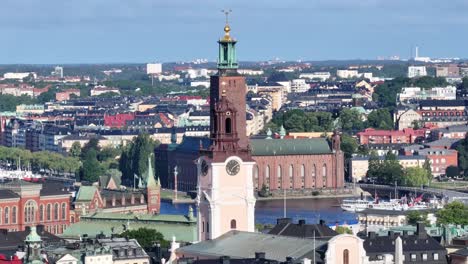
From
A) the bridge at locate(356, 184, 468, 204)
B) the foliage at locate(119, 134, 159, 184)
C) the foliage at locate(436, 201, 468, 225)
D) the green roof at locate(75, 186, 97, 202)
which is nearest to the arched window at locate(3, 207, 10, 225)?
the green roof at locate(75, 186, 97, 202)

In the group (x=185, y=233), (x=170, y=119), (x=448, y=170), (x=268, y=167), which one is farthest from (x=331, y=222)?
(x=170, y=119)

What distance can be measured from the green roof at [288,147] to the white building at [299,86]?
7773 centimetres

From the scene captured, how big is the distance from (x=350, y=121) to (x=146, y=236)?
70.5 metres

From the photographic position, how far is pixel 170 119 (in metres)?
124

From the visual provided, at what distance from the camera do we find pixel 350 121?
4491 inches

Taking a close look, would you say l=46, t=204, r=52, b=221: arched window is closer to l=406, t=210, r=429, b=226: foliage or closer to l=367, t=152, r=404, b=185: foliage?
l=406, t=210, r=429, b=226: foliage

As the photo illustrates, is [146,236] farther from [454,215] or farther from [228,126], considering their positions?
[454,215]

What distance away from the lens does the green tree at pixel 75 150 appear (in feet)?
340

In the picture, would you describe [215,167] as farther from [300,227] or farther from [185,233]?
[185,233]

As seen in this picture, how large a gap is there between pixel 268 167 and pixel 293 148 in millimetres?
1347

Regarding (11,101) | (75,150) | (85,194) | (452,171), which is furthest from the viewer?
(11,101)

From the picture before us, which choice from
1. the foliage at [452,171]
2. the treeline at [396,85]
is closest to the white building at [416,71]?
the treeline at [396,85]

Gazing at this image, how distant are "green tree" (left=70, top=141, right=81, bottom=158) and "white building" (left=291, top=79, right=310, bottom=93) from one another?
60074 millimetres

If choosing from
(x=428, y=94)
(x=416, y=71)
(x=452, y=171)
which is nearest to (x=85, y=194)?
(x=452, y=171)
